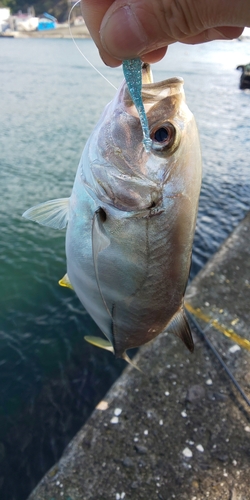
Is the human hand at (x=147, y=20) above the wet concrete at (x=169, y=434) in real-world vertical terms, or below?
above

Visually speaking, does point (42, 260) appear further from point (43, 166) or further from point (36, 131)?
point (36, 131)

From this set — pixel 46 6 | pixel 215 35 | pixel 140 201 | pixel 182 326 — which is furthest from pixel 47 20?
Answer: pixel 46 6

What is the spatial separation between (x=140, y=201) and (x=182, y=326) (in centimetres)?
67

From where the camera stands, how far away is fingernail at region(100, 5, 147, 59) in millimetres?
1331

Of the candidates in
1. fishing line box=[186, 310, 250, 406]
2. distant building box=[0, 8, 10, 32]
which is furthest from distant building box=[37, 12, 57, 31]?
fishing line box=[186, 310, 250, 406]

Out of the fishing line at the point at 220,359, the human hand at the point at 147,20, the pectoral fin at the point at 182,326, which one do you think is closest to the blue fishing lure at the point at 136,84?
the human hand at the point at 147,20

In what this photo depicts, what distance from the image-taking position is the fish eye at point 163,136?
1475 millimetres

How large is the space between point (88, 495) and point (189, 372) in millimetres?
1549

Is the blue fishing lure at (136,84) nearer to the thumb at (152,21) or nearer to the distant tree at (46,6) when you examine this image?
the thumb at (152,21)

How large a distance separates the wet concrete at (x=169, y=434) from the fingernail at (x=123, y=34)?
317 cm

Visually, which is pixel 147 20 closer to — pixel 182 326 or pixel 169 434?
pixel 182 326

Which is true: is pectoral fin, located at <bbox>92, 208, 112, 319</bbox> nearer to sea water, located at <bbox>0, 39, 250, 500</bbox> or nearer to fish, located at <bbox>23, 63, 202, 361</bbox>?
fish, located at <bbox>23, 63, 202, 361</bbox>

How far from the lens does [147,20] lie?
1.38m

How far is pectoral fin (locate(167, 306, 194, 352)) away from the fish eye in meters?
0.76
